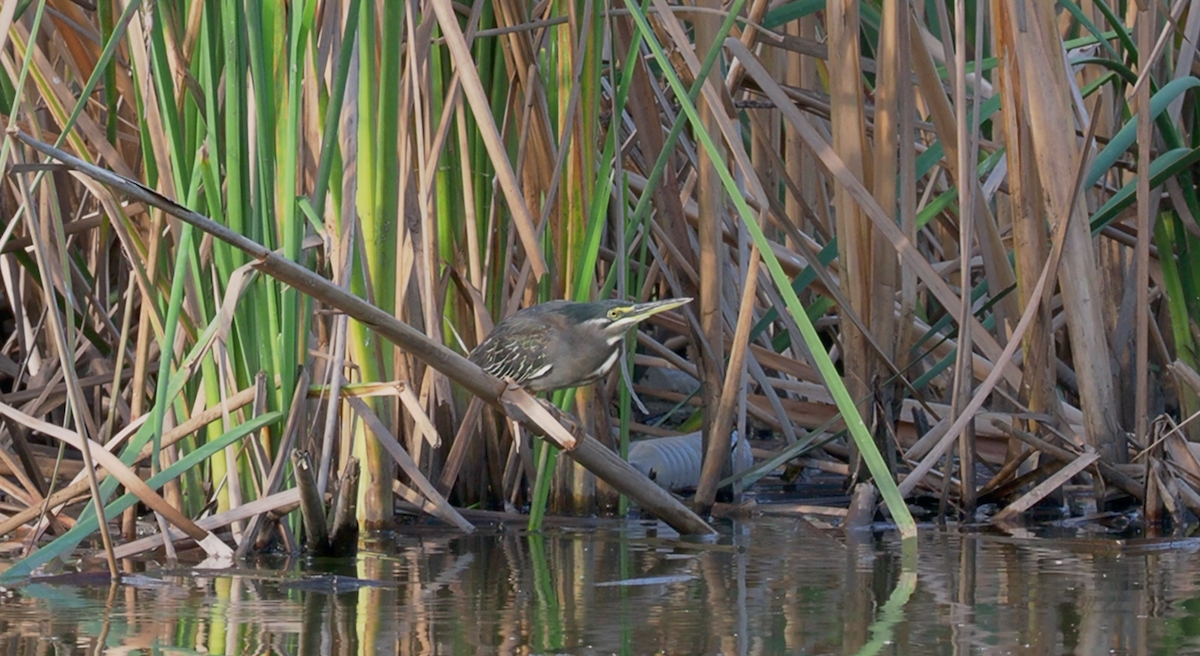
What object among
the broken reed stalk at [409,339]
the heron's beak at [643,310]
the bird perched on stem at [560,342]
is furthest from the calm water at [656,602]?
the heron's beak at [643,310]

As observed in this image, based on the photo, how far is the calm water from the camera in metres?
2.43

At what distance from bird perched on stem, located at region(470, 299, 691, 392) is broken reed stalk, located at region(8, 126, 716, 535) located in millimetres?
275

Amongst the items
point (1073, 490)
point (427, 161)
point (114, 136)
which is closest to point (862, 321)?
point (1073, 490)

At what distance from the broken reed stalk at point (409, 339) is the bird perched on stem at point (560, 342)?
275mm

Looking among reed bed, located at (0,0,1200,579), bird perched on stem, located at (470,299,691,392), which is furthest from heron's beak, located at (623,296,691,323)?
reed bed, located at (0,0,1200,579)

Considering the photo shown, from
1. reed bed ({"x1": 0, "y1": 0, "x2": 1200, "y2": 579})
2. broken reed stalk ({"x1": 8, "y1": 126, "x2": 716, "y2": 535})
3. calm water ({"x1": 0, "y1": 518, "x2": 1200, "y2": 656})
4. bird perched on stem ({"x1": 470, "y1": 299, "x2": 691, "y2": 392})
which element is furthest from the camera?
bird perched on stem ({"x1": 470, "y1": 299, "x2": 691, "y2": 392})

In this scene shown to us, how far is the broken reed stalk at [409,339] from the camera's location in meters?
2.14

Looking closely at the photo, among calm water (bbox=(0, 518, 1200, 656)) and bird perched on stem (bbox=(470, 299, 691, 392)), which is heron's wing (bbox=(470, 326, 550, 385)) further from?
calm water (bbox=(0, 518, 1200, 656))

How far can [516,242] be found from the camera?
14.2 feet

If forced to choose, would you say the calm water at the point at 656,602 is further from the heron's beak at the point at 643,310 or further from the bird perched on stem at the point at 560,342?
the heron's beak at the point at 643,310

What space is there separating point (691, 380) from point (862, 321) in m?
1.83

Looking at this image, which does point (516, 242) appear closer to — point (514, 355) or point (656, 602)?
point (514, 355)

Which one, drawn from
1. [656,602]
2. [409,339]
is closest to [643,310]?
[656,602]

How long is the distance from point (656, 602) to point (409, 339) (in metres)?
0.74
